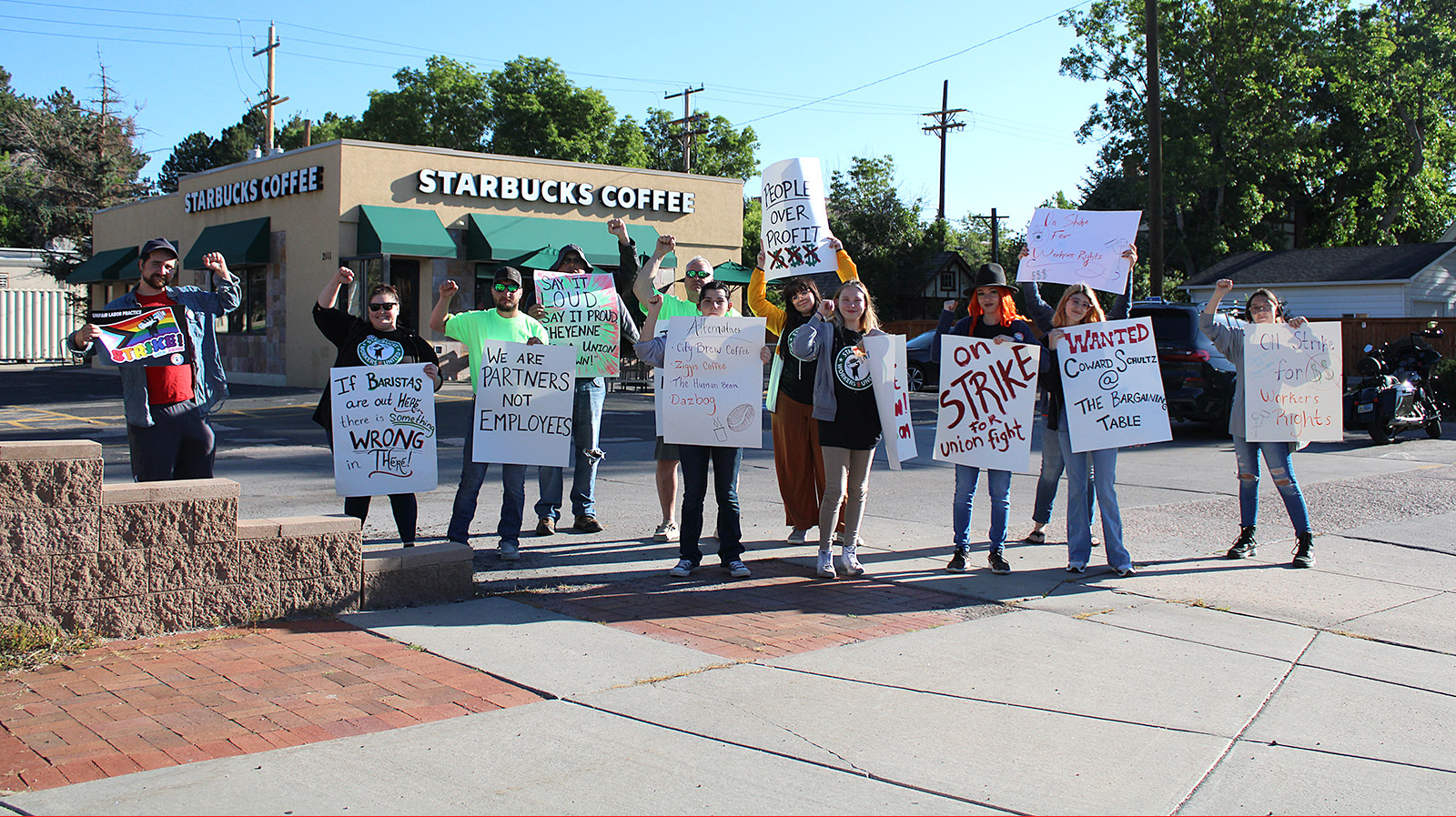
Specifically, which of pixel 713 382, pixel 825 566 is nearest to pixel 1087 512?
pixel 825 566

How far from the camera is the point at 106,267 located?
33.5 metres

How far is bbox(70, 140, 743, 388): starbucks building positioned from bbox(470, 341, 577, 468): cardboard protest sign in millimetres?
16170

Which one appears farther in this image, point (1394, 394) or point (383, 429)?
point (1394, 394)

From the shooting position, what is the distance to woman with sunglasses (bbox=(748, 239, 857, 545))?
714cm

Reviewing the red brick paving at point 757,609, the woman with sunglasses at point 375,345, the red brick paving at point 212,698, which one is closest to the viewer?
the red brick paving at point 212,698

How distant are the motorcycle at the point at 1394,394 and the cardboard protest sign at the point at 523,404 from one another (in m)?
12.0

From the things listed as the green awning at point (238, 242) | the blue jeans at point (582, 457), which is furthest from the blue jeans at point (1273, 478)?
the green awning at point (238, 242)

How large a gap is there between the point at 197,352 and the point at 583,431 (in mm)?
2660

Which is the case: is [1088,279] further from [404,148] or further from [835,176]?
[835,176]

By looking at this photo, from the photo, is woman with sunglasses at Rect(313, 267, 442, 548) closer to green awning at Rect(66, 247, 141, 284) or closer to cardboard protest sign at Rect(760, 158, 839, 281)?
cardboard protest sign at Rect(760, 158, 839, 281)

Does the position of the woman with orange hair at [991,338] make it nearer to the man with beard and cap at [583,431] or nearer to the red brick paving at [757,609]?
the red brick paving at [757,609]

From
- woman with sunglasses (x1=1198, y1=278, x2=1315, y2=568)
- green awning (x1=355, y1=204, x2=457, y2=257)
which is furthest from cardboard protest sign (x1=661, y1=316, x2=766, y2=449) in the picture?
green awning (x1=355, y1=204, x2=457, y2=257)

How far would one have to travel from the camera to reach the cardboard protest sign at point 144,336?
19.0ft

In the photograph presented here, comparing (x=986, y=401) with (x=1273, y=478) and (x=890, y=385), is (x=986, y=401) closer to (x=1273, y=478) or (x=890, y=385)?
(x=890, y=385)
